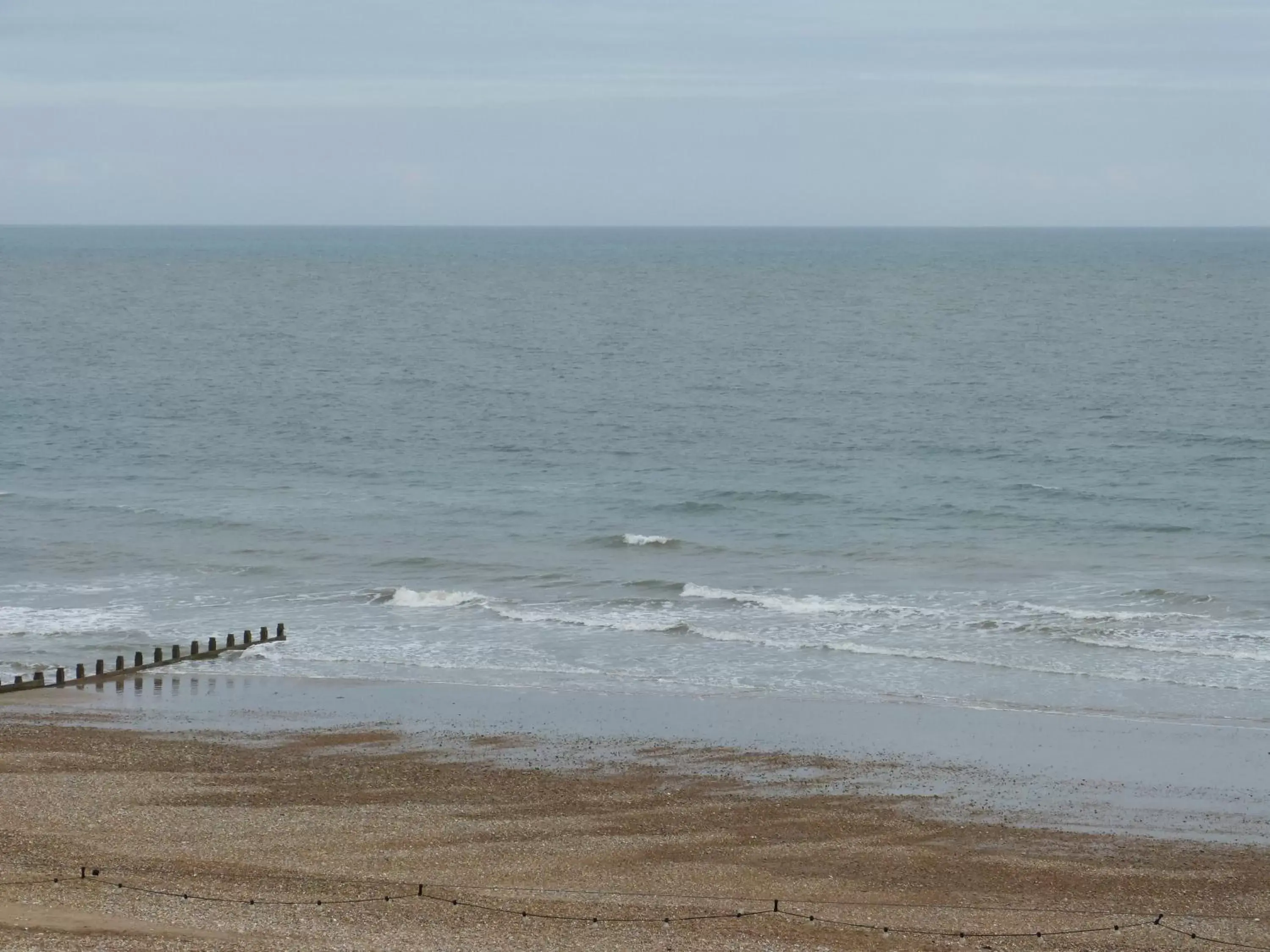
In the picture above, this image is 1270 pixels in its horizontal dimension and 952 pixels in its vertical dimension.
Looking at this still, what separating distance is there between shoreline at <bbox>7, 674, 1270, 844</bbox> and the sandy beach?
302 mm

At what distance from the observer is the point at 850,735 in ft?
106

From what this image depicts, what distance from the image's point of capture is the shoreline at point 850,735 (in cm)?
2795


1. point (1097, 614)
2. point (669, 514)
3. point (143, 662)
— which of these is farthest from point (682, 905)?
point (669, 514)

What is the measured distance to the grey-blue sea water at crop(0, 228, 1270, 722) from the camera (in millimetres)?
38562

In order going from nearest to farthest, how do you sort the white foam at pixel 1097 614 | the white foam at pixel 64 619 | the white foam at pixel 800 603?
the white foam at pixel 64 619 → the white foam at pixel 1097 614 → the white foam at pixel 800 603

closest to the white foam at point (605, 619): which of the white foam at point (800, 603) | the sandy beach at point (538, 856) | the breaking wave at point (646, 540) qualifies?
the white foam at point (800, 603)

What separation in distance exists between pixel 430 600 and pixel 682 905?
22426 mm

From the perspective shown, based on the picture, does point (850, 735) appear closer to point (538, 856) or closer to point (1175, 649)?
point (538, 856)

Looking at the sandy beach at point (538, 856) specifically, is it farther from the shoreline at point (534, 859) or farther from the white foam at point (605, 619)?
the white foam at point (605, 619)

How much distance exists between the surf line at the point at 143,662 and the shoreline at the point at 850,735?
0.49m

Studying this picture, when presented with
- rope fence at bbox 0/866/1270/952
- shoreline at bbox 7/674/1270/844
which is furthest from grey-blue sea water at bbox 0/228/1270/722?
rope fence at bbox 0/866/1270/952

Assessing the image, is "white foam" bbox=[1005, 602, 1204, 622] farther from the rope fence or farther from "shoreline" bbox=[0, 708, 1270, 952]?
the rope fence

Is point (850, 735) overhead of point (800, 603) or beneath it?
beneath

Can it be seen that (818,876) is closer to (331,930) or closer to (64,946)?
(331,930)
